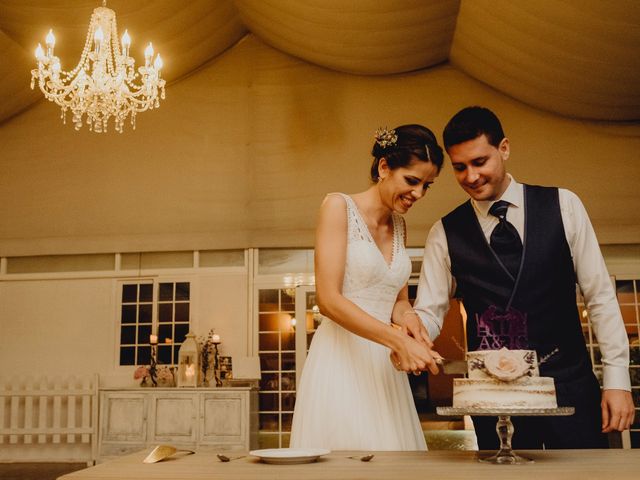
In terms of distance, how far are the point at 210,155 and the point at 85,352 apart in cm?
271

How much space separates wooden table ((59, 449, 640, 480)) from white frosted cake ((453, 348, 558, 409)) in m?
0.14

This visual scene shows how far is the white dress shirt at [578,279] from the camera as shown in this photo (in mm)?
1986

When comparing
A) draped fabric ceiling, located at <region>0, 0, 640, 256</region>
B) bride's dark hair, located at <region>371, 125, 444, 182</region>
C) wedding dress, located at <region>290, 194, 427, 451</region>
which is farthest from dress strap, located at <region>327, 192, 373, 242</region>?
draped fabric ceiling, located at <region>0, 0, 640, 256</region>

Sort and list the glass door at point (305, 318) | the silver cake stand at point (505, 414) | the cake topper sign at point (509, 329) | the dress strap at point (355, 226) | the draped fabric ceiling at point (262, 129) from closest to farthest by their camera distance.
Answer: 1. the silver cake stand at point (505, 414)
2. the cake topper sign at point (509, 329)
3. the dress strap at point (355, 226)
4. the draped fabric ceiling at point (262, 129)
5. the glass door at point (305, 318)

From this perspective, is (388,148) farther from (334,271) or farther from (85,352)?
(85,352)

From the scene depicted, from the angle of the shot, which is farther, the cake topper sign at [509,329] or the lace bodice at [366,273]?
the lace bodice at [366,273]

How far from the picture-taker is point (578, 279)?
6.96 ft

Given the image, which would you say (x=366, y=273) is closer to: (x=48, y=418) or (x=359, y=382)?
(x=359, y=382)

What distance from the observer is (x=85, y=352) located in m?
7.50

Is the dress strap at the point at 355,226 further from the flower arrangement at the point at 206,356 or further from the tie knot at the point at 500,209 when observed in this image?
the flower arrangement at the point at 206,356

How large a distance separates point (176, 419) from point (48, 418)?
177 centimetres

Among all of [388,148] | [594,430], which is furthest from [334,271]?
[594,430]

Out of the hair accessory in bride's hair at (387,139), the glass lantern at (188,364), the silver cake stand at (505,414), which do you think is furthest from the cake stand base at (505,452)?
the glass lantern at (188,364)

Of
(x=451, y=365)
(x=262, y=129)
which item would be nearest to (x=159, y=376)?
(x=262, y=129)
